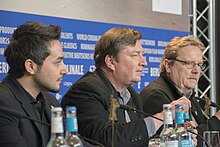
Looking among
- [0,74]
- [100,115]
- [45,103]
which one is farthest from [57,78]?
[0,74]

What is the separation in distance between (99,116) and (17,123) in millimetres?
573

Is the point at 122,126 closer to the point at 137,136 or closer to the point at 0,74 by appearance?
A: the point at 137,136

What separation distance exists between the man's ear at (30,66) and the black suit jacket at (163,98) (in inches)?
37.3

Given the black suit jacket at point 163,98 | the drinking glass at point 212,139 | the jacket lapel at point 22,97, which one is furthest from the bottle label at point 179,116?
the black suit jacket at point 163,98

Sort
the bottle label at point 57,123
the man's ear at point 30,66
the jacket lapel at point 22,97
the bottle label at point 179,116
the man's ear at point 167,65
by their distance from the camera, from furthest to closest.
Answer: the man's ear at point 167,65
the man's ear at point 30,66
the jacket lapel at point 22,97
the bottle label at point 179,116
the bottle label at point 57,123

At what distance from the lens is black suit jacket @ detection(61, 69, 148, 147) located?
2465mm

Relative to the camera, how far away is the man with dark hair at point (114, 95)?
8.11 feet

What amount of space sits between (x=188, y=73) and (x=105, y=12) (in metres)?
0.94

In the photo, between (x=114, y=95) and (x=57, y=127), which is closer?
(x=57, y=127)

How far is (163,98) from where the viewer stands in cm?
311

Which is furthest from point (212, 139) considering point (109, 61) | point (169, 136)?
point (109, 61)

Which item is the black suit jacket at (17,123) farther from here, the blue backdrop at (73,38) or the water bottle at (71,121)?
the blue backdrop at (73,38)

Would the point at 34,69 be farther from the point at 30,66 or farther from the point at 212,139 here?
the point at 212,139

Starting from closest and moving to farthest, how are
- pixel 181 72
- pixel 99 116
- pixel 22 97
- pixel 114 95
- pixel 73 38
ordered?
pixel 22 97 → pixel 99 116 → pixel 114 95 → pixel 181 72 → pixel 73 38
